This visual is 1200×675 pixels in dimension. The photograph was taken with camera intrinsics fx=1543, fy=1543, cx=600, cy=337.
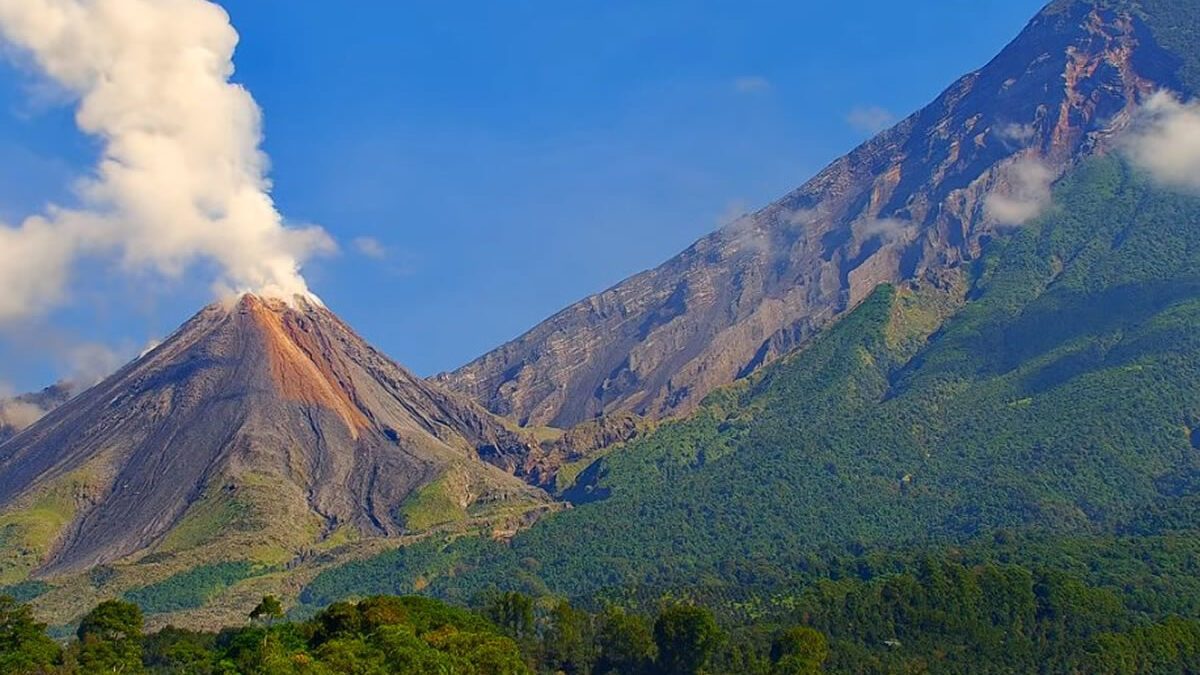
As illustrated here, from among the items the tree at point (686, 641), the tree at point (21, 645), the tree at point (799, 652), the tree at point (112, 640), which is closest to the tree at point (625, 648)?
the tree at point (686, 641)

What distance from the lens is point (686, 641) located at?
160875 millimetres

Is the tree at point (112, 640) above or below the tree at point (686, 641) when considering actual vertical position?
above

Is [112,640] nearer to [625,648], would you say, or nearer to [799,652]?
[625,648]

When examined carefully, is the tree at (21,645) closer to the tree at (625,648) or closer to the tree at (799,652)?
the tree at (625,648)

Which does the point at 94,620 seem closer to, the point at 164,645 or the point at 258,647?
the point at 164,645

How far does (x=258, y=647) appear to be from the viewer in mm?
126562

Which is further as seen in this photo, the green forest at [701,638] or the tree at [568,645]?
the tree at [568,645]

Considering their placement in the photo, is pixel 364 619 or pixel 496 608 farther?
pixel 496 608

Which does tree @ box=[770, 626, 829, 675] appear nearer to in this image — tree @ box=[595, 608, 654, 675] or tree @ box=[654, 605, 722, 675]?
tree @ box=[654, 605, 722, 675]

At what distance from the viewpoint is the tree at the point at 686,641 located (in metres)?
160

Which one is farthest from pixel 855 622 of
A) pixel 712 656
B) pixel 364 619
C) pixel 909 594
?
pixel 364 619

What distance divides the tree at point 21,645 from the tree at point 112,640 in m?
3.10

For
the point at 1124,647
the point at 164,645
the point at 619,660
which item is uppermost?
the point at 164,645

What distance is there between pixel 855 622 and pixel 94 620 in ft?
278
